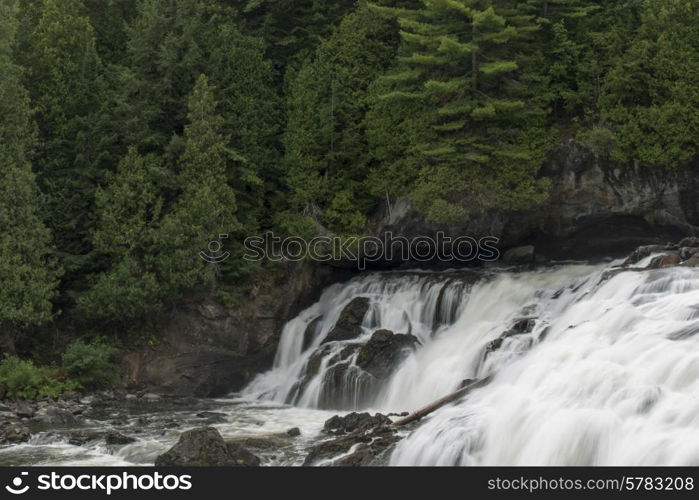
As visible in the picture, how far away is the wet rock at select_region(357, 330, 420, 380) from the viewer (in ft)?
85.9

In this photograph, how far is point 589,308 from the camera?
23.4 metres

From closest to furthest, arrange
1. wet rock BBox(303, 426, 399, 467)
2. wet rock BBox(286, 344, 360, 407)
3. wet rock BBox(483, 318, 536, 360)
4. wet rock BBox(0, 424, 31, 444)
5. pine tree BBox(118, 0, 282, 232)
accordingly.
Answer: wet rock BBox(303, 426, 399, 467), wet rock BBox(0, 424, 31, 444), wet rock BBox(483, 318, 536, 360), wet rock BBox(286, 344, 360, 407), pine tree BBox(118, 0, 282, 232)

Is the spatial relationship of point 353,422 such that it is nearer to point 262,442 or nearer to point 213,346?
point 262,442

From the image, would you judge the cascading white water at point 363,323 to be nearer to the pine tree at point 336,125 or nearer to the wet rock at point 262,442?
the pine tree at point 336,125

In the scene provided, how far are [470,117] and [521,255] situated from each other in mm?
4978

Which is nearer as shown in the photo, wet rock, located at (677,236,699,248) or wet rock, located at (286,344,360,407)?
wet rock, located at (677,236,699,248)

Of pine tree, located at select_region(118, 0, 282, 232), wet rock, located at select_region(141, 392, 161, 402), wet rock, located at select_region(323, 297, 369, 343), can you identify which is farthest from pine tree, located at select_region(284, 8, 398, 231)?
wet rock, located at select_region(141, 392, 161, 402)

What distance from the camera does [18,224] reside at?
90.9 ft

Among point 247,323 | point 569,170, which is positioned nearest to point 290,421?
point 247,323

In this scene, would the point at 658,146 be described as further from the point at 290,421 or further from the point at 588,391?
the point at 290,421

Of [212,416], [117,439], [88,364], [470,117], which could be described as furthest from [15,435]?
[470,117]

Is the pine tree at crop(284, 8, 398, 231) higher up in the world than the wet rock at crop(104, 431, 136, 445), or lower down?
higher up

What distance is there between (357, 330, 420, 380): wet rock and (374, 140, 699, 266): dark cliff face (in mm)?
5111

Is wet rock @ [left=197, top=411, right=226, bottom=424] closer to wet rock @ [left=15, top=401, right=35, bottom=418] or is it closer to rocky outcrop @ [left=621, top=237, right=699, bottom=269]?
wet rock @ [left=15, top=401, right=35, bottom=418]
